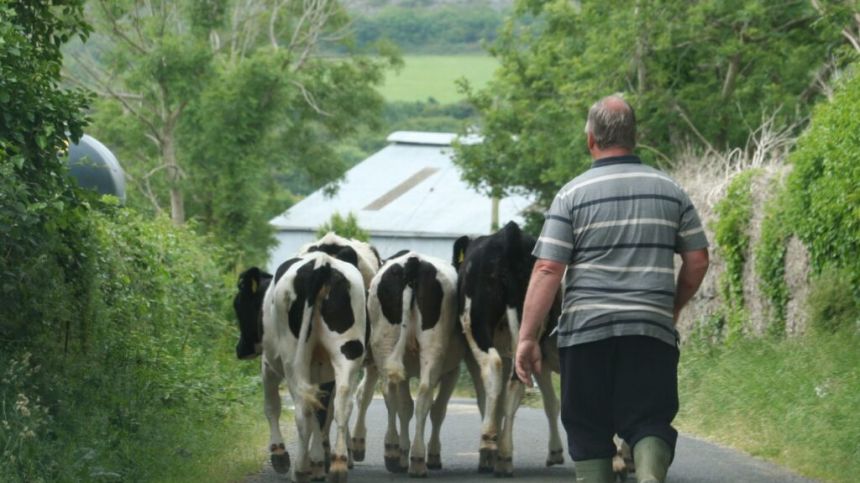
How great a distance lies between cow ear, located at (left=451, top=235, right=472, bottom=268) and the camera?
1352 cm

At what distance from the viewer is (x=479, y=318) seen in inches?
500

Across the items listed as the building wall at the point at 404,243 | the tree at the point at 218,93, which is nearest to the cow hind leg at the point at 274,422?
the tree at the point at 218,93

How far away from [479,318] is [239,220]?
1523 inches

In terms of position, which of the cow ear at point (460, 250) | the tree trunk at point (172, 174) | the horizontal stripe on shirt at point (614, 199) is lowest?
the horizontal stripe on shirt at point (614, 199)

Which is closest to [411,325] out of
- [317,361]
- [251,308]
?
Answer: [317,361]

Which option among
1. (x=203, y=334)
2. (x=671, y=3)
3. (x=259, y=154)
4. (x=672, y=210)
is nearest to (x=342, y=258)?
A: (x=672, y=210)

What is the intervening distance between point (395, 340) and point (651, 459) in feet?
17.2

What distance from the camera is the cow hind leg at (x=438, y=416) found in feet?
43.0

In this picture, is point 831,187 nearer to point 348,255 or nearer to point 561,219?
point 348,255

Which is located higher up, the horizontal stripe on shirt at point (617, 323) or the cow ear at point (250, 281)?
the cow ear at point (250, 281)

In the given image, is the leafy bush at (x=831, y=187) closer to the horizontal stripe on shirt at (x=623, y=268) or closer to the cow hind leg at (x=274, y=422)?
the cow hind leg at (x=274, y=422)

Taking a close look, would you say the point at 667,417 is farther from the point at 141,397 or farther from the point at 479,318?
the point at 141,397

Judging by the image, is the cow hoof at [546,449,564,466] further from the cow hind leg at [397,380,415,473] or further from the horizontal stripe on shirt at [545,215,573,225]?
the horizontal stripe on shirt at [545,215,573,225]

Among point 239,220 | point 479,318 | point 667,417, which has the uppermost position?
point 239,220
